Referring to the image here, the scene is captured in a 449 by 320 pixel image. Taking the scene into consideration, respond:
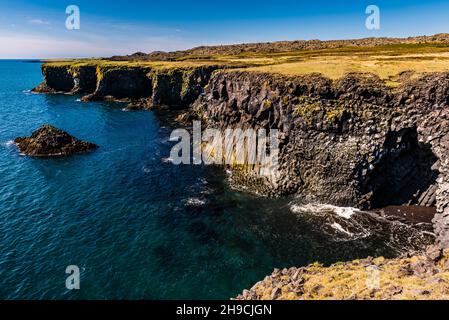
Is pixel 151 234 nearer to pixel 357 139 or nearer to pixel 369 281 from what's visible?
pixel 369 281

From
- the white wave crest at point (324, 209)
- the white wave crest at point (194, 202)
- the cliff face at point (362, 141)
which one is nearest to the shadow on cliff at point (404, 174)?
the cliff face at point (362, 141)

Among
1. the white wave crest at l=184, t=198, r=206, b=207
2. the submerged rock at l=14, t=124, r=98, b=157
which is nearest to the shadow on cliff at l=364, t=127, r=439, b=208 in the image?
the white wave crest at l=184, t=198, r=206, b=207

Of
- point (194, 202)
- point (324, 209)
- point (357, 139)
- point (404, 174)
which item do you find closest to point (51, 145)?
point (194, 202)

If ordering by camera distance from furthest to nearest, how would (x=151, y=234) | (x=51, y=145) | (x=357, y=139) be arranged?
(x=51, y=145)
(x=357, y=139)
(x=151, y=234)

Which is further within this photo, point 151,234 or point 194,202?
point 194,202

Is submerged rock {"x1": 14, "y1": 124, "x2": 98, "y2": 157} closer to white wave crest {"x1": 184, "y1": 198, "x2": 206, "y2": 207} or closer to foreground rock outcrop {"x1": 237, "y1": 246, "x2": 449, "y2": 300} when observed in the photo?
white wave crest {"x1": 184, "y1": 198, "x2": 206, "y2": 207}

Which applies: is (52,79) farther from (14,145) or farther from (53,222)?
(53,222)

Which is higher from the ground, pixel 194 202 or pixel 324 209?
pixel 194 202
